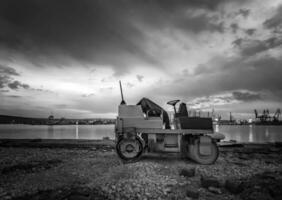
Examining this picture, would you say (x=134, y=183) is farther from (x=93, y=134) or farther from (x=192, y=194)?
(x=93, y=134)

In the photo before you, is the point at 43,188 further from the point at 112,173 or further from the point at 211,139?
the point at 211,139

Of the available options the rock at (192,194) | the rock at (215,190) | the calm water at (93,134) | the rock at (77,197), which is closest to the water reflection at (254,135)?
Answer: the calm water at (93,134)

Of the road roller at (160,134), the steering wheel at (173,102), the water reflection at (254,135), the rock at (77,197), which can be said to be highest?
the steering wheel at (173,102)

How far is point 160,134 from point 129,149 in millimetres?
1507

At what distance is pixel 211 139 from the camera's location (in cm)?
744

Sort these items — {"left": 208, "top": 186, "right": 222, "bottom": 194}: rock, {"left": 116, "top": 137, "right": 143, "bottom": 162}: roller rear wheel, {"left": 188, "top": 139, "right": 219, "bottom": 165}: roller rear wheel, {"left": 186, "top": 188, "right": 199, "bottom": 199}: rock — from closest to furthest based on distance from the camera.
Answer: {"left": 186, "top": 188, "right": 199, "bottom": 199}: rock < {"left": 208, "top": 186, "right": 222, "bottom": 194}: rock < {"left": 188, "top": 139, "right": 219, "bottom": 165}: roller rear wheel < {"left": 116, "top": 137, "right": 143, "bottom": 162}: roller rear wheel

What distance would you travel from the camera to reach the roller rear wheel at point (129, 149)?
7.65m

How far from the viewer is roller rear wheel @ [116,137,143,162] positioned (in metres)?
7.65

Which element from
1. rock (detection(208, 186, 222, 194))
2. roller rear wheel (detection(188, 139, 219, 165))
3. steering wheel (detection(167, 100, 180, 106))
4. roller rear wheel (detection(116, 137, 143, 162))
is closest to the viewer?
rock (detection(208, 186, 222, 194))

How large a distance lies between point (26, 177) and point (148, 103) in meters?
5.27

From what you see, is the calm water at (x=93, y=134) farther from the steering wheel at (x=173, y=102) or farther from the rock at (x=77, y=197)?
the rock at (x=77, y=197)

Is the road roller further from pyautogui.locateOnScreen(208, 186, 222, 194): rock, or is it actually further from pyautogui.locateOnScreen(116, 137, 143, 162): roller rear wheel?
pyautogui.locateOnScreen(208, 186, 222, 194): rock

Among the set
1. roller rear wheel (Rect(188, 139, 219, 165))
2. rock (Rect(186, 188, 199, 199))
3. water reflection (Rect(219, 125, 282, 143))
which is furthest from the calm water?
rock (Rect(186, 188, 199, 199))

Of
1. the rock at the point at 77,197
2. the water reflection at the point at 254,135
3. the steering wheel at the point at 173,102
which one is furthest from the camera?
the water reflection at the point at 254,135
